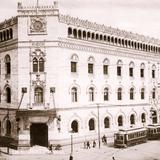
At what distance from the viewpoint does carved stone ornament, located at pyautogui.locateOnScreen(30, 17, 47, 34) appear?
111ft

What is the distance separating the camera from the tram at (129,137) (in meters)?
35.1

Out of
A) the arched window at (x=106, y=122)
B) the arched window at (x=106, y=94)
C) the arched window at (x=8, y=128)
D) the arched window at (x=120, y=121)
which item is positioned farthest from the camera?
the arched window at (x=120, y=121)

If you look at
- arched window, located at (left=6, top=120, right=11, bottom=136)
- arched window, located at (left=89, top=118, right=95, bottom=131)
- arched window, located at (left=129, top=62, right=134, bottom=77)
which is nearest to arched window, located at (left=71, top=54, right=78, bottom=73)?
arched window, located at (left=89, top=118, right=95, bottom=131)

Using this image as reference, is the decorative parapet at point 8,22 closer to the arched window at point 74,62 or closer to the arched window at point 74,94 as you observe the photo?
the arched window at point 74,62

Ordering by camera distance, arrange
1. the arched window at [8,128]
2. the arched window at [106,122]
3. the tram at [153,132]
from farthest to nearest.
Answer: the tram at [153,132], the arched window at [106,122], the arched window at [8,128]

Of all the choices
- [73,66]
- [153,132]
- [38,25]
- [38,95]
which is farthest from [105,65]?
[153,132]

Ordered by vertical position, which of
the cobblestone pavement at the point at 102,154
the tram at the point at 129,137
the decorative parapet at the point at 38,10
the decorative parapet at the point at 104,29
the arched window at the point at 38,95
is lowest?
the cobblestone pavement at the point at 102,154

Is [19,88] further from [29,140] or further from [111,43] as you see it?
[111,43]

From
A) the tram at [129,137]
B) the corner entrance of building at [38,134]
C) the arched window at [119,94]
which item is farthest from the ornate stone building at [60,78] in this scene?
the tram at [129,137]

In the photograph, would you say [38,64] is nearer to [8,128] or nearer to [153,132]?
[8,128]

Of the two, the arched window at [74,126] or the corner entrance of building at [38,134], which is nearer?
the corner entrance of building at [38,134]

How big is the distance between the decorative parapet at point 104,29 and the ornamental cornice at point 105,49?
70.6 inches

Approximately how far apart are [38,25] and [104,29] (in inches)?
362

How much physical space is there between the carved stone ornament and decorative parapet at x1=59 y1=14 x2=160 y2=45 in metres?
1.94
